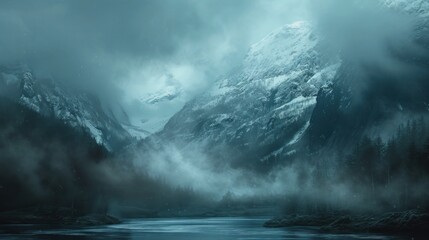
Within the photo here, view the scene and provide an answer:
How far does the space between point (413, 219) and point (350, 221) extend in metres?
23.5

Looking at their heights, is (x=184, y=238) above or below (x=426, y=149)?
below

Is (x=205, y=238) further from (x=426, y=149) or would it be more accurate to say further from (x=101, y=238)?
(x=426, y=149)

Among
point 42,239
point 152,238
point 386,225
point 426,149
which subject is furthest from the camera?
point 426,149

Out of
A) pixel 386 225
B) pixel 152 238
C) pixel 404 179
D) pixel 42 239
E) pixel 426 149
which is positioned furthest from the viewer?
pixel 404 179

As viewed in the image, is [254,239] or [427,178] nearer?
[254,239]

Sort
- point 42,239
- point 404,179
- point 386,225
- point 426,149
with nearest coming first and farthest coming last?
point 42,239 < point 386,225 < point 426,149 < point 404,179

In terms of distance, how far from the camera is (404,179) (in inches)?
7741

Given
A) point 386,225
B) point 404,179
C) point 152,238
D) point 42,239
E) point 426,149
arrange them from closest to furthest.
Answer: point 42,239
point 386,225
point 152,238
point 426,149
point 404,179

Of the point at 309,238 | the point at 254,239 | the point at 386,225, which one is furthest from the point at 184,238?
the point at 386,225

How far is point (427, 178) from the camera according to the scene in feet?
609

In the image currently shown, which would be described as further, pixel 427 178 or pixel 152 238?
pixel 427 178

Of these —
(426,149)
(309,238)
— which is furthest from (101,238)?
(426,149)

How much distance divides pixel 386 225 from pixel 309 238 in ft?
71.5

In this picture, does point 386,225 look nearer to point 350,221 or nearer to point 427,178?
point 350,221
